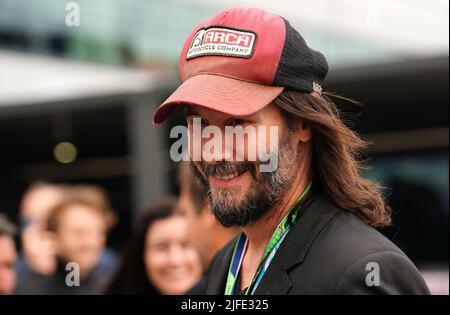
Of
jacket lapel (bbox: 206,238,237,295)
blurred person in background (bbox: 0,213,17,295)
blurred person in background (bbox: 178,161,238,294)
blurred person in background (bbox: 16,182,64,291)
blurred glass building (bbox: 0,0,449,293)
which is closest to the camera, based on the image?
jacket lapel (bbox: 206,238,237,295)

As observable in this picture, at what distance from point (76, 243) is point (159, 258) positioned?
4.81 ft

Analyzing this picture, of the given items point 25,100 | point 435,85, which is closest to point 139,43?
point 25,100

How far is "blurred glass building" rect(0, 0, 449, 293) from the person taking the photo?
1357 centimetres

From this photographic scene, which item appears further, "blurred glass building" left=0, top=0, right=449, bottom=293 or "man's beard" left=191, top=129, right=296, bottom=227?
"blurred glass building" left=0, top=0, right=449, bottom=293

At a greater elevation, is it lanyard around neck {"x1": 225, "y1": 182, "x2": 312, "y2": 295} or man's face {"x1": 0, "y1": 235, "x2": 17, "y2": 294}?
lanyard around neck {"x1": 225, "y1": 182, "x2": 312, "y2": 295}

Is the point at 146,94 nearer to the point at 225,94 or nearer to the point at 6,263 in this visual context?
the point at 6,263

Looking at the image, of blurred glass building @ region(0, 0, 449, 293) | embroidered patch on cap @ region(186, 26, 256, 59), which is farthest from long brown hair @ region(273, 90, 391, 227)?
blurred glass building @ region(0, 0, 449, 293)

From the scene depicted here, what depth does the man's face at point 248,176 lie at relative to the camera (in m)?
2.18

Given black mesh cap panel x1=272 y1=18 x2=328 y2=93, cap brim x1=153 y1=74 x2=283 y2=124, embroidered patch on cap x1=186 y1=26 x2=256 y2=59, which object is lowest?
cap brim x1=153 y1=74 x2=283 y2=124

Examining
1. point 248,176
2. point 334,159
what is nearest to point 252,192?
point 248,176

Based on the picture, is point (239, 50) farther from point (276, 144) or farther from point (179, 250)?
point (179, 250)

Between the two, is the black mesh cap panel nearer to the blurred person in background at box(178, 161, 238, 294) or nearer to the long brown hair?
the long brown hair

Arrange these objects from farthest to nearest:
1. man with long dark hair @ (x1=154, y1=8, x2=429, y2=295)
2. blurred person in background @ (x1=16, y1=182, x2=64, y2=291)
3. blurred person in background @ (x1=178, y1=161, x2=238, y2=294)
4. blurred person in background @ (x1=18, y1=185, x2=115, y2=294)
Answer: blurred person in background @ (x1=16, y1=182, x2=64, y2=291) < blurred person in background @ (x1=18, y1=185, x2=115, y2=294) < blurred person in background @ (x1=178, y1=161, x2=238, y2=294) < man with long dark hair @ (x1=154, y1=8, x2=429, y2=295)

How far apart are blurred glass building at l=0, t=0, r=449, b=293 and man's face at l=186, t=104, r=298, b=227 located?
8346 millimetres
